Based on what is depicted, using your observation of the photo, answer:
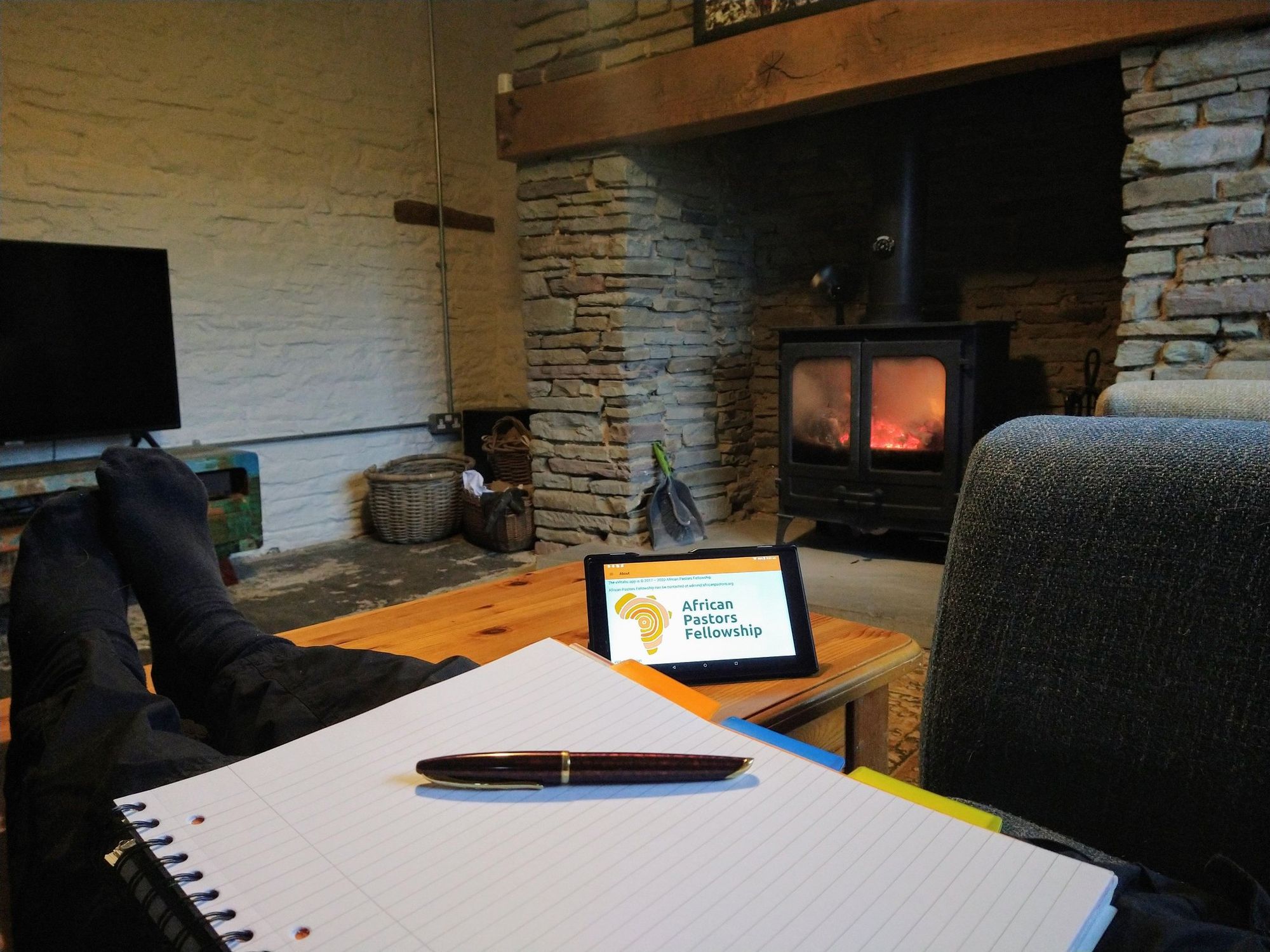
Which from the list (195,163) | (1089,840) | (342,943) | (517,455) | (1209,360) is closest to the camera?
(342,943)

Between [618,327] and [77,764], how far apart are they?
2591 mm

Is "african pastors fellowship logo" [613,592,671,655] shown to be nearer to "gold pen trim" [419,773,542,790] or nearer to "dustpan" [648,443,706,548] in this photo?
"gold pen trim" [419,773,542,790]

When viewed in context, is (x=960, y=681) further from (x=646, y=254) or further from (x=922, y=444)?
(x=646, y=254)

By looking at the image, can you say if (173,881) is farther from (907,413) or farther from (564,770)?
(907,413)

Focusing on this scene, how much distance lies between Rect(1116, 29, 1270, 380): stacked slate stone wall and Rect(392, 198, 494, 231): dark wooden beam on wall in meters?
2.69

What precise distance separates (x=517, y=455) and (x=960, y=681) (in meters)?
2.96

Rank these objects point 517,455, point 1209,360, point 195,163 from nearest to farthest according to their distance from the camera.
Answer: point 1209,360, point 195,163, point 517,455

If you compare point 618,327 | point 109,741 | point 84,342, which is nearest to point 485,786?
point 109,741

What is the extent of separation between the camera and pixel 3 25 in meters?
2.58

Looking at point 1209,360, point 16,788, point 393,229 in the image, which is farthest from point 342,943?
point 393,229

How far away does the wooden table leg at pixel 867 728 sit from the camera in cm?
91

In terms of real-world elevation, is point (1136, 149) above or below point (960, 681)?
above

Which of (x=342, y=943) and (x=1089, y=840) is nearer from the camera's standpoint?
(x=342, y=943)

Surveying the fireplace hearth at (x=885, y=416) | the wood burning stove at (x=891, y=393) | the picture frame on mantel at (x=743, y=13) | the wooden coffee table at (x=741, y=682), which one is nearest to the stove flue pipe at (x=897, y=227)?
→ the wood burning stove at (x=891, y=393)
